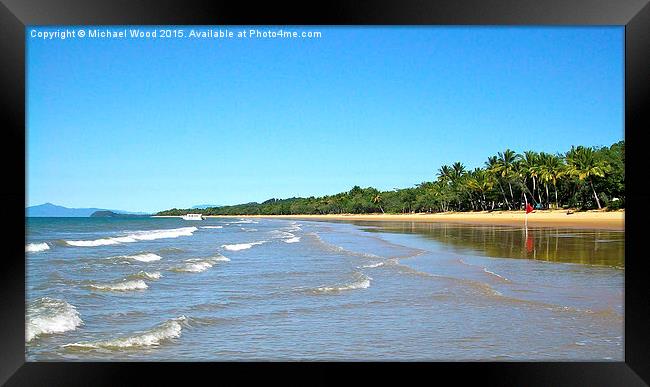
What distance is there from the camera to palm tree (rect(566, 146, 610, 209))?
30.5 metres

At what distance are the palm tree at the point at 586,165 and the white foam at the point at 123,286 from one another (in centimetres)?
2660

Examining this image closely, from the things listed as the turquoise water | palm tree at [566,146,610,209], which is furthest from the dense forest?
the turquoise water

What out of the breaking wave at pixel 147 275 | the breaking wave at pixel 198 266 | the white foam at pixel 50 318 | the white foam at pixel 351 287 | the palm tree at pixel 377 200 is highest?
the palm tree at pixel 377 200

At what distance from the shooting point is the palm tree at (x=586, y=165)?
99.9 ft

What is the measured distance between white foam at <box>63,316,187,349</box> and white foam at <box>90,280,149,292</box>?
3038 mm

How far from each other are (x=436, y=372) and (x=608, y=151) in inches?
1314

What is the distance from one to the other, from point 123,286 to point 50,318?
2.46 meters

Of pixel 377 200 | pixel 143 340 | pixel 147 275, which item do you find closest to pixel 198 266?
pixel 147 275

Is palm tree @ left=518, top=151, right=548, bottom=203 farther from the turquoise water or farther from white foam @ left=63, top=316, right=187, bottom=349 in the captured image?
white foam @ left=63, top=316, right=187, bottom=349

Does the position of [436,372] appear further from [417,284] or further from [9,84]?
[417,284]

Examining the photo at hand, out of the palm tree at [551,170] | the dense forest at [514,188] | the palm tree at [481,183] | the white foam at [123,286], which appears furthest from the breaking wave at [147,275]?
the palm tree at [481,183]

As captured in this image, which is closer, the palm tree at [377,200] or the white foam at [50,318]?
the white foam at [50,318]

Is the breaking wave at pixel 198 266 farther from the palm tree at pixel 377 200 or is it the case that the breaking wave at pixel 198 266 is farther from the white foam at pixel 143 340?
the palm tree at pixel 377 200

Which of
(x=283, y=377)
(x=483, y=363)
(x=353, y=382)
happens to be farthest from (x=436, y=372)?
(x=283, y=377)
